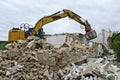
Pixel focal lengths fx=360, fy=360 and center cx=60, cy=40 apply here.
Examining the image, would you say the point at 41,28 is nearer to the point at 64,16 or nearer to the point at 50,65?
the point at 64,16

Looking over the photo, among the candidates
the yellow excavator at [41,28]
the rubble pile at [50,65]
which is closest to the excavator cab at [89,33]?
the yellow excavator at [41,28]

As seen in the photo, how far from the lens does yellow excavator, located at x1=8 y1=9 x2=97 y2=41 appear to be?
74.3 ft

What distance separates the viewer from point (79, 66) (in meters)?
15.5

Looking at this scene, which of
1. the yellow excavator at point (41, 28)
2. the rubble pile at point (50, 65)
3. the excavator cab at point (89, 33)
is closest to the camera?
the rubble pile at point (50, 65)

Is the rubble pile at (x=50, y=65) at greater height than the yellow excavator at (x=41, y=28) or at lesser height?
lesser

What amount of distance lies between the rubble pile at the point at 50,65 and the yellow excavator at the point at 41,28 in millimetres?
3880

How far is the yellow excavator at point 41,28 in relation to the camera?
891 inches

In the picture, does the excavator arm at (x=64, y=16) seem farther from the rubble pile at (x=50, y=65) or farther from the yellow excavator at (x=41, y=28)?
the rubble pile at (x=50, y=65)

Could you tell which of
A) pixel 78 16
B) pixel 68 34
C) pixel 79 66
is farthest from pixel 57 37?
pixel 79 66

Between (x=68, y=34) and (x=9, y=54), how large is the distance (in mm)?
8366

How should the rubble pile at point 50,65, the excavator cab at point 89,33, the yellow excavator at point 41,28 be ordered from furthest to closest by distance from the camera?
1. the excavator cab at point 89,33
2. the yellow excavator at point 41,28
3. the rubble pile at point 50,65

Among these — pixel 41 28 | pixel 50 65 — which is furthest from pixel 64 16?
pixel 50 65

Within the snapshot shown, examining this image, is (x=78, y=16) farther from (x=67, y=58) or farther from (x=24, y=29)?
(x=67, y=58)

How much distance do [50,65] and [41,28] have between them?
24.5ft
